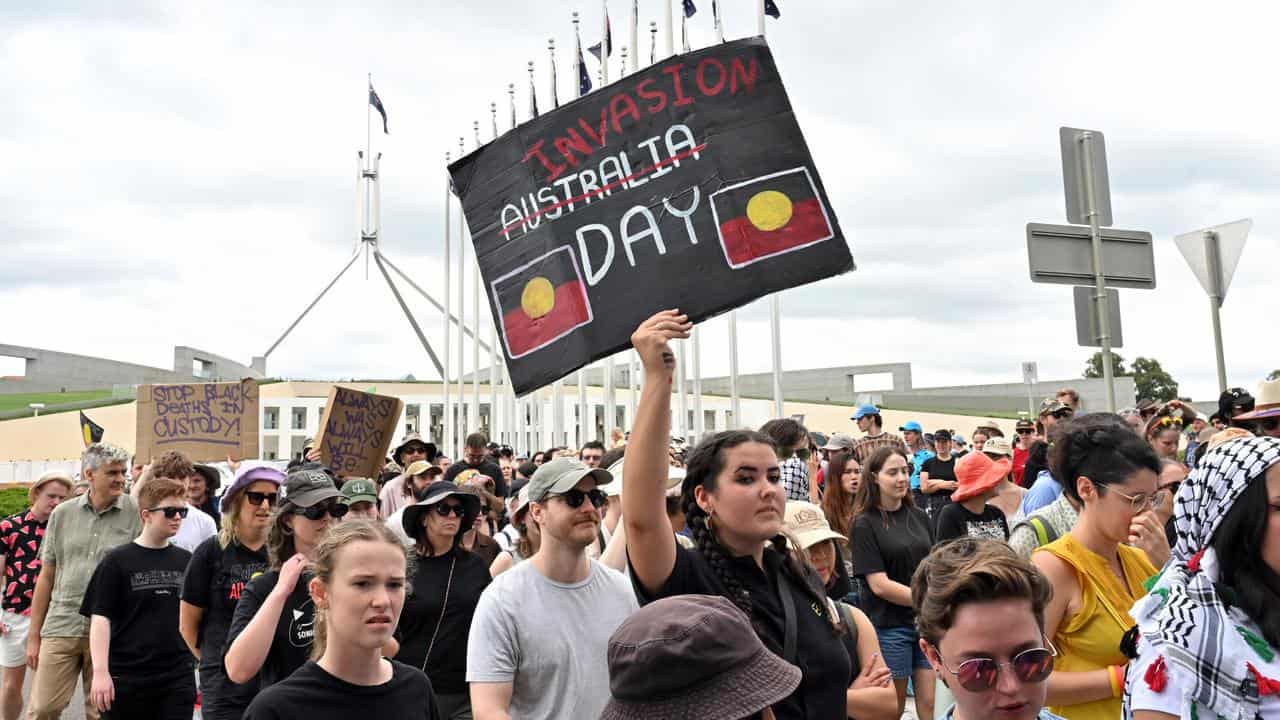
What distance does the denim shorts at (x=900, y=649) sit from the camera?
6.79m

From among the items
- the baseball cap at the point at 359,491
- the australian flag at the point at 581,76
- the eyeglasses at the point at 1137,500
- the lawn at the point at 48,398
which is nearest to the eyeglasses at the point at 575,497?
the eyeglasses at the point at 1137,500

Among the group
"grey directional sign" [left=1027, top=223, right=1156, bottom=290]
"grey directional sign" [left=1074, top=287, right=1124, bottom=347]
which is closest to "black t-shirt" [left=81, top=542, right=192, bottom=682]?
"grey directional sign" [left=1027, top=223, right=1156, bottom=290]

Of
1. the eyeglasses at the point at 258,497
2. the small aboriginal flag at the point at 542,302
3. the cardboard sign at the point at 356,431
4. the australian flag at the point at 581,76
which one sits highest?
the australian flag at the point at 581,76

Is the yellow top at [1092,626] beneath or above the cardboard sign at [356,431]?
beneath

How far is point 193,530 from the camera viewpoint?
23.5 feet

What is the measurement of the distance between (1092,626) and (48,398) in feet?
379

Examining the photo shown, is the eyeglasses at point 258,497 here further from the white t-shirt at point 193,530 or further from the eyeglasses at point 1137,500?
the eyeglasses at point 1137,500

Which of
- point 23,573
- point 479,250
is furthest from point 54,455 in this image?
point 479,250

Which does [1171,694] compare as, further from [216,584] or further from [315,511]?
[216,584]

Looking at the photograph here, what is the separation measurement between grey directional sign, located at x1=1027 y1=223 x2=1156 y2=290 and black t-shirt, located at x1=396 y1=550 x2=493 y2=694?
4872mm

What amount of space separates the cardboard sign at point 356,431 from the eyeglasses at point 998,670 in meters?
10.4

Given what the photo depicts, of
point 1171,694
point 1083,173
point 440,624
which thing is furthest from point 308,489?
point 1083,173

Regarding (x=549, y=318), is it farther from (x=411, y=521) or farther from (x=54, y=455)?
(x=54, y=455)

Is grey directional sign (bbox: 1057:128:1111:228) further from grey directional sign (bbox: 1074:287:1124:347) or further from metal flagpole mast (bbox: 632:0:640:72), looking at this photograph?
metal flagpole mast (bbox: 632:0:640:72)
